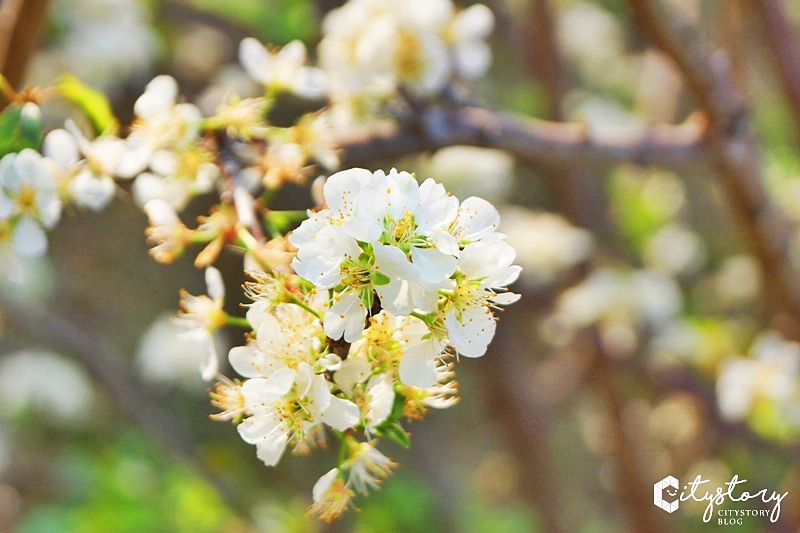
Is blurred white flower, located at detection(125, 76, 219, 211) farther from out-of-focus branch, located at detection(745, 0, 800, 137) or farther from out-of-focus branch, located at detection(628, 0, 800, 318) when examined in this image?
out-of-focus branch, located at detection(745, 0, 800, 137)

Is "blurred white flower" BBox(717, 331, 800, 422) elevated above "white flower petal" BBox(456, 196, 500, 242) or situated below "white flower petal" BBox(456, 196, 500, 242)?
below

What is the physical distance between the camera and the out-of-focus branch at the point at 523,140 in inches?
35.2

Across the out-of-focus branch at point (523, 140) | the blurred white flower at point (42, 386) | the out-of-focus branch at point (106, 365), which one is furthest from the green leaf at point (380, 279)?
the blurred white flower at point (42, 386)

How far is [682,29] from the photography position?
916 millimetres

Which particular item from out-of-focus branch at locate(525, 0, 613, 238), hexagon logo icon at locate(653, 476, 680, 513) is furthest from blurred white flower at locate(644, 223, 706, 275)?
hexagon logo icon at locate(653, 476, 680, 513)

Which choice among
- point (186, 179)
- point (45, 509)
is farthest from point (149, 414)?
point (186, 179)

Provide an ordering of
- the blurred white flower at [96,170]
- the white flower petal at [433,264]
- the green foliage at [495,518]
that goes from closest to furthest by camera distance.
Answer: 1. the white flower petal at [433,264]
2. the blurred white flower at [96,170]
3. the green foliage at [495,518]

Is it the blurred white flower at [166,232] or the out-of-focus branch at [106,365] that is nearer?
the blurred white flower at [166,232]

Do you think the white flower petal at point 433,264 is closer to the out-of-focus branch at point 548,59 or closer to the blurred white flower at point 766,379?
the blurred white flower at point 766,379

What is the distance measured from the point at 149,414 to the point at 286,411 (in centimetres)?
112

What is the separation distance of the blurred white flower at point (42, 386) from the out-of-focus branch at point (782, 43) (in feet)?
5.95

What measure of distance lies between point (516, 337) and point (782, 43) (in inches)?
48.1

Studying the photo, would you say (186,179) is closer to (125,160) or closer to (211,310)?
(125,160)

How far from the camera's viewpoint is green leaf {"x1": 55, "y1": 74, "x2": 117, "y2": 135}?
0.62 meters
